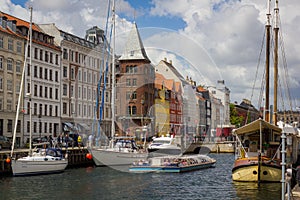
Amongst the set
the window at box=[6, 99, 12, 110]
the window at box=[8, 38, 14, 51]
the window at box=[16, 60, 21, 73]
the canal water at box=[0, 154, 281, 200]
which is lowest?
the canal water at box=[0, 154, 281, 200]

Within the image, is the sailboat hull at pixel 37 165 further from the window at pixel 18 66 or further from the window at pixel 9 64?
the window at pixel 18 66

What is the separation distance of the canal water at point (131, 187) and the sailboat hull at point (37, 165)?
2.98 ft

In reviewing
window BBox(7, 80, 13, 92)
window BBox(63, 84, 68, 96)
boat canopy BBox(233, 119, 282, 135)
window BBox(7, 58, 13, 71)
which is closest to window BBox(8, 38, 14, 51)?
window BBox(7, 58, 13, 71)

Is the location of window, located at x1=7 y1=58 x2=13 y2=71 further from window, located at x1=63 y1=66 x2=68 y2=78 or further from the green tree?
the green tree

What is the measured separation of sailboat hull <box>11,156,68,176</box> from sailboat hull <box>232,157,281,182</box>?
53.6 ft

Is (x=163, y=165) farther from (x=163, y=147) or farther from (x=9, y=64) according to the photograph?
(x=9, y=64)

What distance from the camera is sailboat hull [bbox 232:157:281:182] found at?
36344 millimetres

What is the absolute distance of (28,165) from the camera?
41844mm

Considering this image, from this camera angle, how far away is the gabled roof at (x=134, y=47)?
44625mm

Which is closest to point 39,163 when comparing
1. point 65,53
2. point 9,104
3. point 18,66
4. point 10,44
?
point 9,104

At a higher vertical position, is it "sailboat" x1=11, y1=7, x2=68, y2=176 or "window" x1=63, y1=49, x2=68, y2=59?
"window" x1=63, y1=49, x2=68, y2=59

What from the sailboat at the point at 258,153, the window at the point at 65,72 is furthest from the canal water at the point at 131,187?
the window at the point at 65,72

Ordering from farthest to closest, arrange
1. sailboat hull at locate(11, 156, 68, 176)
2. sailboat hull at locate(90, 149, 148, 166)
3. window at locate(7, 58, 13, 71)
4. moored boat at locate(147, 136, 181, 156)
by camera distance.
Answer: window at locate(7, 58, 13, 71)
moored boat at locate(147, 136, 181, 156)
sailboat hull at locate(90, 149, 148, 166)
sailboat hull at locate(11, 156, 68, 176)

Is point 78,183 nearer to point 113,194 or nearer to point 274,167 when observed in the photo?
point 113,194
